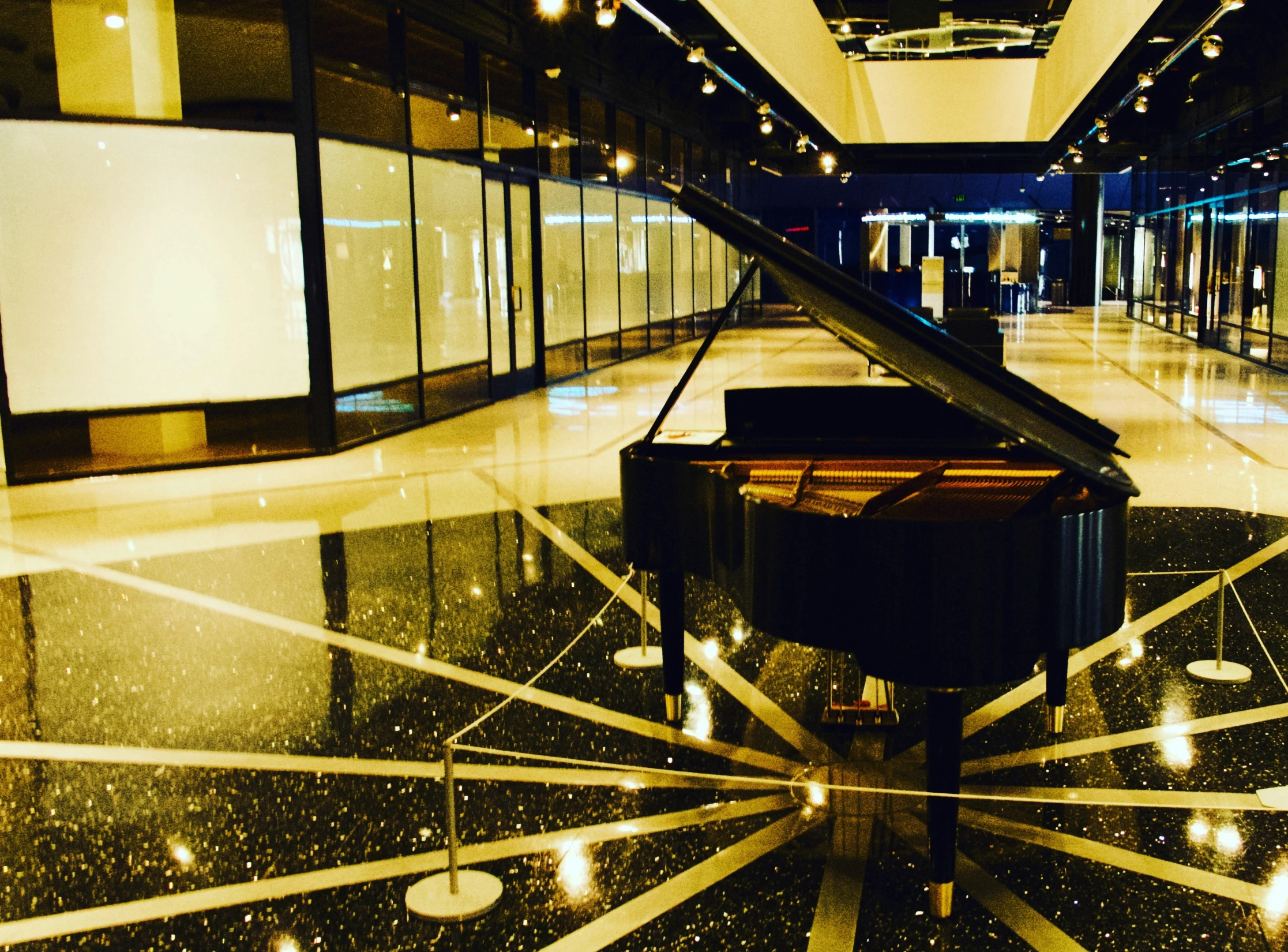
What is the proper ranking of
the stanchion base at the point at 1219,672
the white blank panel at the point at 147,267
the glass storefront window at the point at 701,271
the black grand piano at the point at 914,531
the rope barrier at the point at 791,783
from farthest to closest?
the glass storefront window at the point at 701,271 < the white blank panel at the point at 147,267 < the stanchion base at the point at 1219,672 < the rope barrier at the point at 791,783 < the black grand piano at the point at 914,531

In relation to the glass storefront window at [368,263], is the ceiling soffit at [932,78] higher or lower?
higher

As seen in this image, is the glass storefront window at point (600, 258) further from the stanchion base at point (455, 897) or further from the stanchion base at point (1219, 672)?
the stanchion base at point (455, 897)

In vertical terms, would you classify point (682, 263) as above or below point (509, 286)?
above

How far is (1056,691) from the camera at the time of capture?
3.84m

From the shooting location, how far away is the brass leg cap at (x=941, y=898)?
2768 millimetres

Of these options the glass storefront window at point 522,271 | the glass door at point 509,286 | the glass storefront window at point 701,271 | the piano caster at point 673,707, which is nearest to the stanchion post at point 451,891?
the piano caster at point 673,707

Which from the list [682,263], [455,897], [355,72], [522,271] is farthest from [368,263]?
[682,263]

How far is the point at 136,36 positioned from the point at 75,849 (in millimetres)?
6769

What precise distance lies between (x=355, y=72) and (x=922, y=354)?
779 centimetres

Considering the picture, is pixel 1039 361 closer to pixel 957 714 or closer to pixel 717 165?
pixel 717 165

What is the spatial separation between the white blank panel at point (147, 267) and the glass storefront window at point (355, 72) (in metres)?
0.68

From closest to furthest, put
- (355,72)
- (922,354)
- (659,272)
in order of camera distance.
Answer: (922,354) → (355,72) → (659,272)

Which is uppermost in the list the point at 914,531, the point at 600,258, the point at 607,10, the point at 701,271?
the point at 607,10

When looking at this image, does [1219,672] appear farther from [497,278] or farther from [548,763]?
[497,278]
